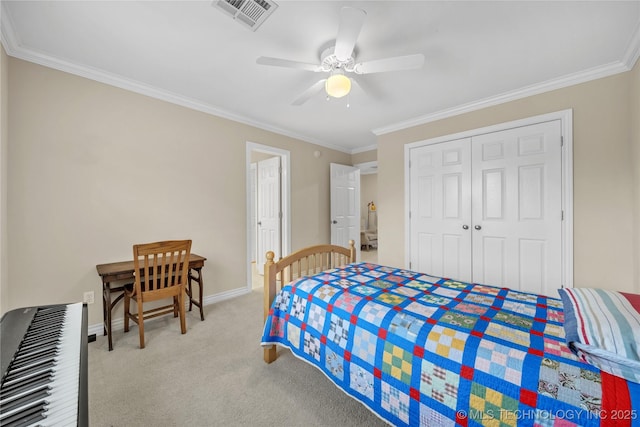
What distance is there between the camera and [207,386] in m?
1.71

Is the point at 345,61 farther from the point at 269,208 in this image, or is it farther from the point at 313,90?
the point at 269,208

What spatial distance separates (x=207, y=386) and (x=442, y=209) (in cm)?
306

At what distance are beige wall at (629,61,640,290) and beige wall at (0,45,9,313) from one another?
190 inches

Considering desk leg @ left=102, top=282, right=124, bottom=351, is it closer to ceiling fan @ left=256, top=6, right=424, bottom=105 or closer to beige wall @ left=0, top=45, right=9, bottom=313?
beige wall @ left=0, top=45, right=9, bottom=313

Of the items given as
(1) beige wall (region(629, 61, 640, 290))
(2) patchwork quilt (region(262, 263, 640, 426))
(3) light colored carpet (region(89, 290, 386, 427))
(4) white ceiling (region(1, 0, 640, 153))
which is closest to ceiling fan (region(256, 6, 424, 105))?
(4) white ceiling (region(1, 0, 640, 153))

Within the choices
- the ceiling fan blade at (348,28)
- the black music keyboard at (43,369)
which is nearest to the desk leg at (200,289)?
the black music keyboard at (43,369)

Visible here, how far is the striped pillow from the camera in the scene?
0.87 m

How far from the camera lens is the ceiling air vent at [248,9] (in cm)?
155

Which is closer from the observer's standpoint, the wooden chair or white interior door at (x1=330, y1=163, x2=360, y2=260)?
the wooden chair

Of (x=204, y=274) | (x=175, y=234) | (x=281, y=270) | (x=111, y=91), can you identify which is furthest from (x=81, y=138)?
(x=281, y=270)

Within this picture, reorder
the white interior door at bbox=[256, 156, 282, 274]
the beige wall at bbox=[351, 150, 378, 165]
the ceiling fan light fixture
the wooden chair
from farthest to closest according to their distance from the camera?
the beige wall at bbox=[351, 150, 378, 165]
the white interior door at bbox=[256, 156, 282, 274]
the wooden chair
the ceiling fan light fixture

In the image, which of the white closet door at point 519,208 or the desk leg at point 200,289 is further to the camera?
the desk leg at point 200,289

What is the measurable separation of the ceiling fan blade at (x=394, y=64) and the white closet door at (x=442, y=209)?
69.9 inches

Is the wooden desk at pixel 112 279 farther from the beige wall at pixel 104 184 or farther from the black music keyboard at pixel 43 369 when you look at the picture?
the black music keyboard at pixel 43 369
